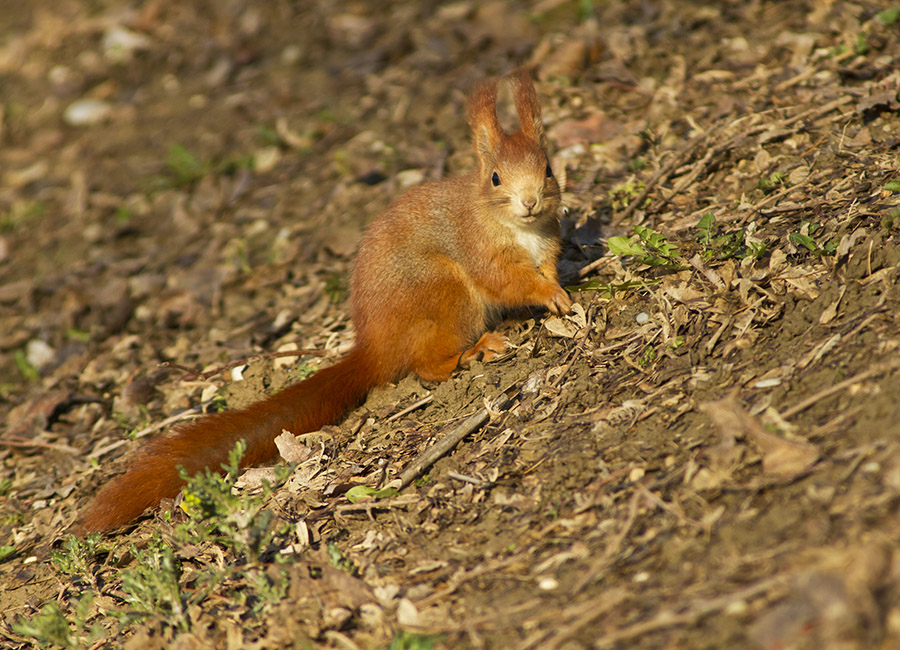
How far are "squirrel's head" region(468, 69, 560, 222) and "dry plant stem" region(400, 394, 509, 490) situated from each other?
1.01m

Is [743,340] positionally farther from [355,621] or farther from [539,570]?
[355,621]

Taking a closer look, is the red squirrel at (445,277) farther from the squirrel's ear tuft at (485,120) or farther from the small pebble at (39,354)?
the small pebble at (39,354)

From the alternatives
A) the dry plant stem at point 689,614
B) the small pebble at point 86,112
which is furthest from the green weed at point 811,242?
the small pebble at point 86,112

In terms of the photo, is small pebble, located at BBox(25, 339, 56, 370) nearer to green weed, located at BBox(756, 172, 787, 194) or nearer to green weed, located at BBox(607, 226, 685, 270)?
green weed, located at BBox(607, 226, 685, 270)

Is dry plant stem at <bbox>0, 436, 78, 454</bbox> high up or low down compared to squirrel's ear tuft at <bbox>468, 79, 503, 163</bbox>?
down

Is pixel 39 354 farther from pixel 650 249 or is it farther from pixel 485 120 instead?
pixel 650 249

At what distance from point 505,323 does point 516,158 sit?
967 mm

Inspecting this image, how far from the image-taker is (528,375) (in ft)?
12.3

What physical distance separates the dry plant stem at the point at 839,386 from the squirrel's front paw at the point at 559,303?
1.39m

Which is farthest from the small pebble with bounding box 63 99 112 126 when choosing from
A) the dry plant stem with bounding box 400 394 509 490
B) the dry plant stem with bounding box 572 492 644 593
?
the dry plant stem with bounding box 572 492 644 593

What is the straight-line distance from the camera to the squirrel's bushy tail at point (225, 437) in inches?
139

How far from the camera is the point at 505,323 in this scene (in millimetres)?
4488

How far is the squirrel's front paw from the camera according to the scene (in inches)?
156

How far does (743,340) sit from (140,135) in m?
6.17
